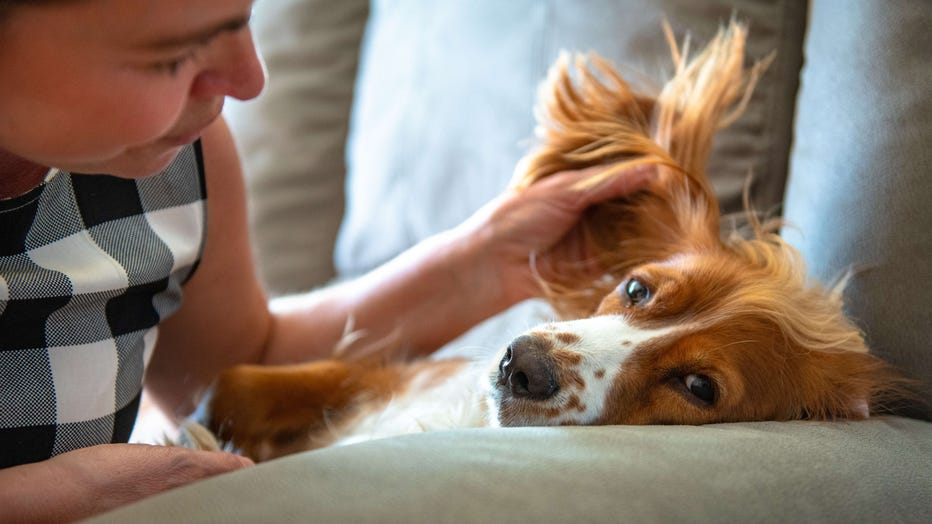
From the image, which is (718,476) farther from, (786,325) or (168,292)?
(168,292)

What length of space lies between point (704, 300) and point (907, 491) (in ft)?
1.67

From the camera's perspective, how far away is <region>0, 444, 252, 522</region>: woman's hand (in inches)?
36.0

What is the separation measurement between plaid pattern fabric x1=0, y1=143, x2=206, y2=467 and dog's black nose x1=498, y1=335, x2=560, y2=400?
1.81 feet

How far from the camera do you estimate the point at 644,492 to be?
0.84 meters

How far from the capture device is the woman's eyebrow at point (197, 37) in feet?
2.57

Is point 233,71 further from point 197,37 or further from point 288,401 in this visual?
point 288,401

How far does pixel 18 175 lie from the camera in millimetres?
1097

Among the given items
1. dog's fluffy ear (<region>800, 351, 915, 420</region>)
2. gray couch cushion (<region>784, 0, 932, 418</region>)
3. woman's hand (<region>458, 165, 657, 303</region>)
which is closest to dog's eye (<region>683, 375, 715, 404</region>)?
dog's fluffy ear (<region>800, 351, 915, 420</region>)

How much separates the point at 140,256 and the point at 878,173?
114 cm

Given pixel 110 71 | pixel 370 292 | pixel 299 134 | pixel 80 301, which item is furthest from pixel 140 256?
pixel 299 134

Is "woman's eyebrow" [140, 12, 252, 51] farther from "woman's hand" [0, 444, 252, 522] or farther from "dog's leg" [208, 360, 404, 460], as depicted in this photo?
"dog's leg" [208, 360, 404, 460]

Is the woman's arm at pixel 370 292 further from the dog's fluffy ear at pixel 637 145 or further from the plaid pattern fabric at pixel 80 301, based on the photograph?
the plaid pattern fabric at pixel 80 301

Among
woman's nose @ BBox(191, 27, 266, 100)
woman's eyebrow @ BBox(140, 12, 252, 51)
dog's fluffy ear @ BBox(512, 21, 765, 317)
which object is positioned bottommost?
dog's fluffy ear @ BBox(512, 21, 765, 317)

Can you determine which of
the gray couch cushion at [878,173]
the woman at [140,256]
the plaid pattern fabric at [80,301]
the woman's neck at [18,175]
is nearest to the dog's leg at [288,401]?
the woman at [140,256]
